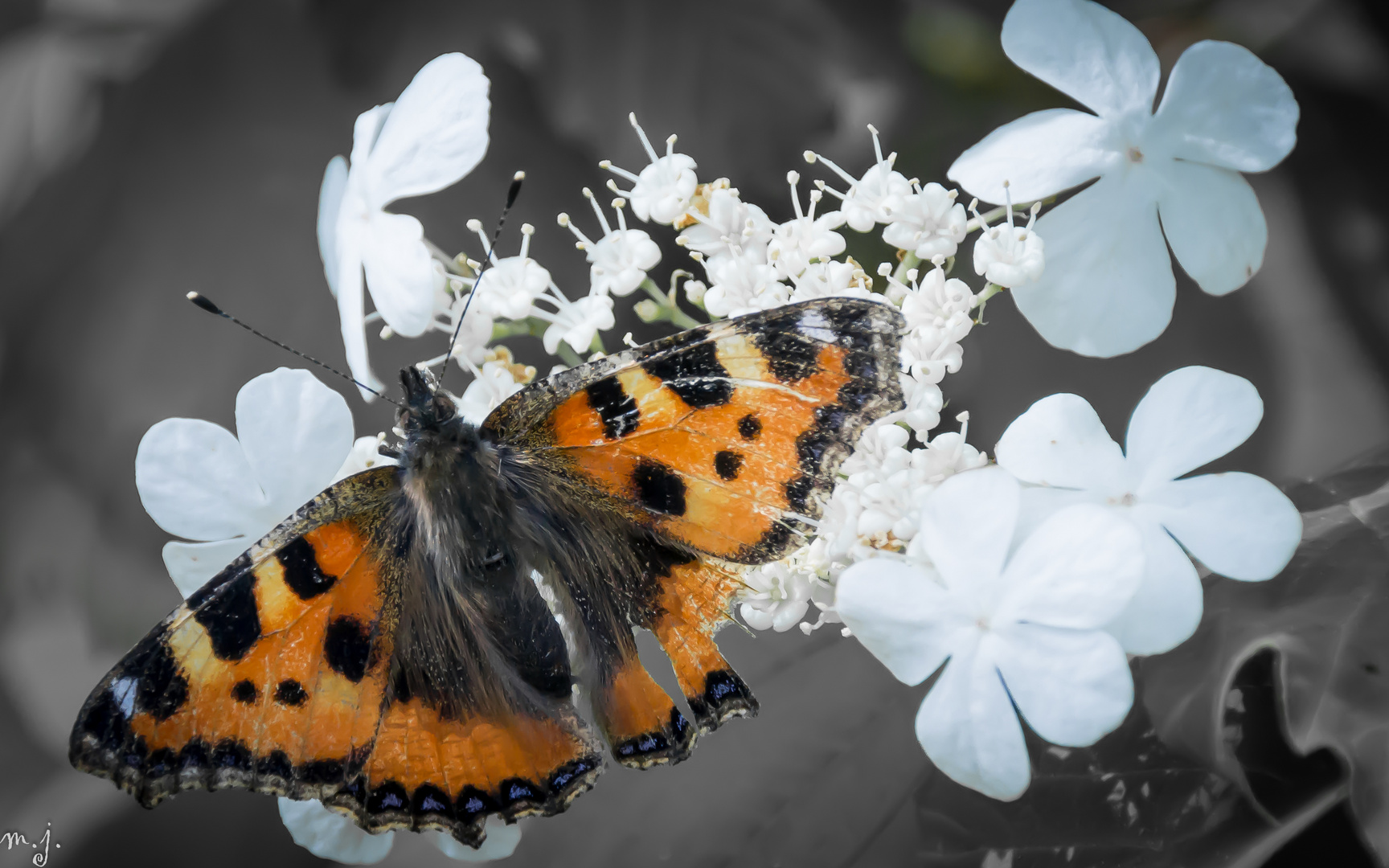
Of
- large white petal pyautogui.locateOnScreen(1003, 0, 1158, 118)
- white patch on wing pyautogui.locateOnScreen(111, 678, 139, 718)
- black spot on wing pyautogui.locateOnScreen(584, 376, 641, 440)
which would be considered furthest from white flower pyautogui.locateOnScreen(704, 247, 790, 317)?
white patch on wing pyautogui.locateOnScreen(111, 678, 139, 718)

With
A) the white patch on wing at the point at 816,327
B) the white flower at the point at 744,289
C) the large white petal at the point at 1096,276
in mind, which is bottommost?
the large white petal at the point at 1096,276

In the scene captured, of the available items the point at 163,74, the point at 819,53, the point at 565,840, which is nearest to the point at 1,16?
the point at 163,74

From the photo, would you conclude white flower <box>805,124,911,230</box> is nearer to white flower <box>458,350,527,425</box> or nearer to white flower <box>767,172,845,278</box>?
white flower <box>767,172,845,278</box>

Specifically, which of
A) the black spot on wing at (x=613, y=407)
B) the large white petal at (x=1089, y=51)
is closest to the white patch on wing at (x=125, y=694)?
the black spot on wing at (x=613, y=407)

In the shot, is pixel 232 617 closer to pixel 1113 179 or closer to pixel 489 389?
pixel 489 389

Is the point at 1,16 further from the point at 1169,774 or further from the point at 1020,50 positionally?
the point at 1169,774

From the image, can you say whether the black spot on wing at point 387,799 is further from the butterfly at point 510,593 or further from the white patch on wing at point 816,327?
the white patch on wing at point 816,327
